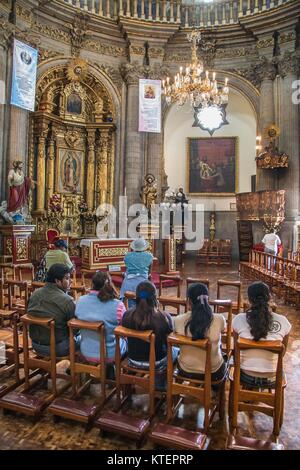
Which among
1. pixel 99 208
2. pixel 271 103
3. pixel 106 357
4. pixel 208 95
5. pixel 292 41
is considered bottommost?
pixel 106 357

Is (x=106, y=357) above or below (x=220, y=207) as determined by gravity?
below

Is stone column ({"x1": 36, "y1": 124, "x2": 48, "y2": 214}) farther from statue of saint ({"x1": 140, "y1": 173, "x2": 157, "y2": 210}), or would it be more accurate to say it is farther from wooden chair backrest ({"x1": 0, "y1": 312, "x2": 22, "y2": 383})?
wooden chair backrest ({"x1": 0, "y1": 312, "x2": 22, "y2": 383})

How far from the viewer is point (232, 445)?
2.62 metres

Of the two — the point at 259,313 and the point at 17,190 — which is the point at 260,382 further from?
the point at 17,190

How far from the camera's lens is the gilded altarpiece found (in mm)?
12242

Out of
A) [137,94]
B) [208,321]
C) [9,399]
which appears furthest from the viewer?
[137,94]

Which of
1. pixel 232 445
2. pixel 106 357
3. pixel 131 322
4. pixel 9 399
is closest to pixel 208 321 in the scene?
pixel 131 322

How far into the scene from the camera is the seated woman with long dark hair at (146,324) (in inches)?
121

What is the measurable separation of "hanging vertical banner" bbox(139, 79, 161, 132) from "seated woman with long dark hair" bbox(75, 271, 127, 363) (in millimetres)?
10052

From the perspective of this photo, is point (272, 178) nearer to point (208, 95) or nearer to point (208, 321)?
point (208, 95)

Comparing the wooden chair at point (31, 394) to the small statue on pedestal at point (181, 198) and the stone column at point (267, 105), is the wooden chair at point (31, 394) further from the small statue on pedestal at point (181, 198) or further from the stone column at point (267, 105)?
the small statue on pedestal at point (181, 198)

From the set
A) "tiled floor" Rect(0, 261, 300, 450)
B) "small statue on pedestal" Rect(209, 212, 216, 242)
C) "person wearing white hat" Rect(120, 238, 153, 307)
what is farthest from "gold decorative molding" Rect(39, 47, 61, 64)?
"tiled floor" Rect(0, 261, 300, 450)

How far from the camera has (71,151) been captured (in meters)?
13.3
